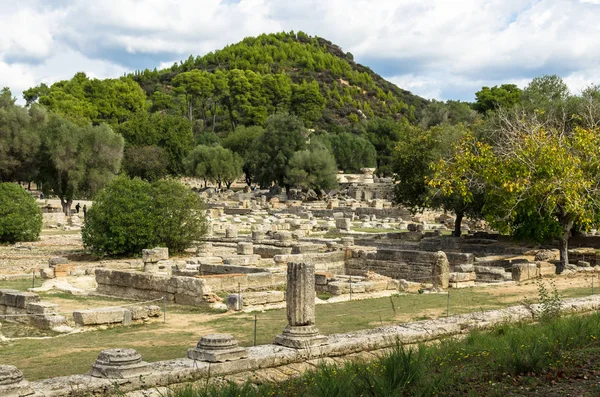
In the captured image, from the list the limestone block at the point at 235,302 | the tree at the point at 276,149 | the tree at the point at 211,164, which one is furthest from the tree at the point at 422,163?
the tree at the point at 211,164

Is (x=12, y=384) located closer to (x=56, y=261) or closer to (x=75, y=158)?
(x=56, y=261)

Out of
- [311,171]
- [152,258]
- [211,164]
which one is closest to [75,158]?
[311,171]

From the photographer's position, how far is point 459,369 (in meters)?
9.88

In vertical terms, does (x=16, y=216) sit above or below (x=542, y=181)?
below

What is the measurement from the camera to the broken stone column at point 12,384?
27.7 feet

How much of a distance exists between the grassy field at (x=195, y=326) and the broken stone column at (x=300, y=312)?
0.92m

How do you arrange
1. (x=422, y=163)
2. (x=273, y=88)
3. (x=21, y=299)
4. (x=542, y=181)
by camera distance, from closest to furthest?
(x=21, y=299)
(x=542, y=181)
(x=422, y=163)
(x=273, y=88)

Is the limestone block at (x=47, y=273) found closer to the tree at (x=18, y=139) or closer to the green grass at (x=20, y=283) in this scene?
the green grass at (x=20, y=283)

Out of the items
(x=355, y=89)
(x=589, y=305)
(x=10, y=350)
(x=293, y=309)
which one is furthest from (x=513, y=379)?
(x=355, y=89)

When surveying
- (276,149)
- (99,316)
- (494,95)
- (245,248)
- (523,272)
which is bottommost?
(99,316)

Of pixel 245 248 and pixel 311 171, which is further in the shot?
pixel 311 171

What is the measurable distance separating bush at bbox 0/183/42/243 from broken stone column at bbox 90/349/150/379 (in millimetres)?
26695

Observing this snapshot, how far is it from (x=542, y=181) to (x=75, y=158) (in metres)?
36.2

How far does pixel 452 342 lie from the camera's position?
11.7 meters
